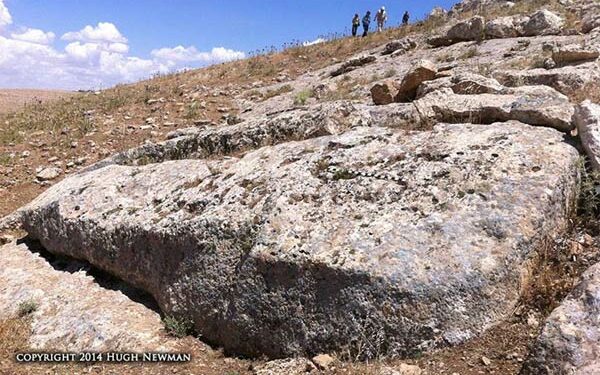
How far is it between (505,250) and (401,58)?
Answer: 626 inches

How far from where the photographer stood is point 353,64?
66.5 ft

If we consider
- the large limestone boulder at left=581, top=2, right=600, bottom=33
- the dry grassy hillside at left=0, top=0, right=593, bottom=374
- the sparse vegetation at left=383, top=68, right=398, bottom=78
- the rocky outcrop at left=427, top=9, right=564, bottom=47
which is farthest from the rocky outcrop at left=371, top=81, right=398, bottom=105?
the rocky outcrop at left=427, top=9, right=564, bottom=47

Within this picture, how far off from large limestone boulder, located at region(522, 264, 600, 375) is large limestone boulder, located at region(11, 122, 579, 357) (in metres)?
0.64

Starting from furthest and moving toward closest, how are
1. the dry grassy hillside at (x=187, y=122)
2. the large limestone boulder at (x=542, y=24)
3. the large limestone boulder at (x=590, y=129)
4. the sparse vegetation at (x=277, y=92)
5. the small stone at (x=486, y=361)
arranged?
the sparse vegetation at (x=277, y=92), the large limestone boulder at (x=542, y=24), the large limestone boulder at (x=590, y=129), the dry grassy hillside at (x=187, y=122), the small stone at (x=486, y=361)

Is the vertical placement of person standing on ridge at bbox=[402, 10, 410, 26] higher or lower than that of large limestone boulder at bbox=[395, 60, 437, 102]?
higher

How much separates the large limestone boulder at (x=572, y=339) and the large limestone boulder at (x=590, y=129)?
2.02 m

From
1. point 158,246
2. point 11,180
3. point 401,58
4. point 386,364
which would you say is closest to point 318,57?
point 401,58

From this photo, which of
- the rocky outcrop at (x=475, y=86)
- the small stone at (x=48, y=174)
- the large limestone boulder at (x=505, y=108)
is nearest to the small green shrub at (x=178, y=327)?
the large limestone boulder at (x=505, y=108)

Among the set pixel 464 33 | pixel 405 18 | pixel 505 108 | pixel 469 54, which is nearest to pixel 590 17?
pixel 464 33

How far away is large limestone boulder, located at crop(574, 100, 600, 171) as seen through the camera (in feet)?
17.7

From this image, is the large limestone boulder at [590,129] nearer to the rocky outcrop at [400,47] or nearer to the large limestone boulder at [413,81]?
the large limestone boulder at [413,81]

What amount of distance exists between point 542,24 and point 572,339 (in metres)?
16.6

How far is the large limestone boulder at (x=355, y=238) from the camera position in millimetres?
4422

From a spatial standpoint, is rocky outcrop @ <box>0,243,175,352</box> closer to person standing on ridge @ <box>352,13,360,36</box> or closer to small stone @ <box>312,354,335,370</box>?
small stone @ <box>312,354,335,370</box>
